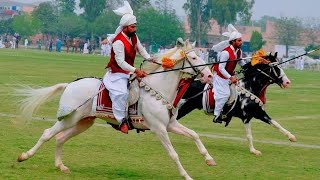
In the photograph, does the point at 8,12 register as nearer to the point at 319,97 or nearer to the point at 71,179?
the point at 319,97

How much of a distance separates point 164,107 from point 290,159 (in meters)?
3.96

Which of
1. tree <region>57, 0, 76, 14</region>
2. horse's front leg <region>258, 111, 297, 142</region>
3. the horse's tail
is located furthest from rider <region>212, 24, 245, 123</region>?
tree <region>57, 0, 76, 14</region>

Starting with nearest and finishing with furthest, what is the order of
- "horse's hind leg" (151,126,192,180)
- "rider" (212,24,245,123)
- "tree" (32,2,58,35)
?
"horse's hind leg" (151,126,192,180), "rider" (212,24,245,123), "tree" (32,2,58,35)

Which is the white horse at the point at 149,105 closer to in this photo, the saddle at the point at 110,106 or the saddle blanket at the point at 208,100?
the saddle at the point at 110,106

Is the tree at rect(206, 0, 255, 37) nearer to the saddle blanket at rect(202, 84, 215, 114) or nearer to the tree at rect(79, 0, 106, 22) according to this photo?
the tree at rect(79, 0, 106, 22)

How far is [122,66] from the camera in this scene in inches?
501

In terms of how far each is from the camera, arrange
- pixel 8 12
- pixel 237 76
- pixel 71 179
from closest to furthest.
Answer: pixel 71 179, pixel 237 76, pixel 8 12

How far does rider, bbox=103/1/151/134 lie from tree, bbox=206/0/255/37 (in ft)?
353

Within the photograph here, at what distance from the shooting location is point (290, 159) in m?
15.7

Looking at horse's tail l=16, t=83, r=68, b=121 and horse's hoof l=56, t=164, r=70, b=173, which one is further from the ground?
horse's tail l=16, t=83, r=68, b=121

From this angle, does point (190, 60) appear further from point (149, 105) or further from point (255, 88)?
point (255, 88)

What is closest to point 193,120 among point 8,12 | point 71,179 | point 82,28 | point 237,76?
point 237,76

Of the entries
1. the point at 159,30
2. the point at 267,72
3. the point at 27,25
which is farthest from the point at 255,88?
the point at 27,25

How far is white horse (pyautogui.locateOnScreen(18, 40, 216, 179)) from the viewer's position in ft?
41.5
